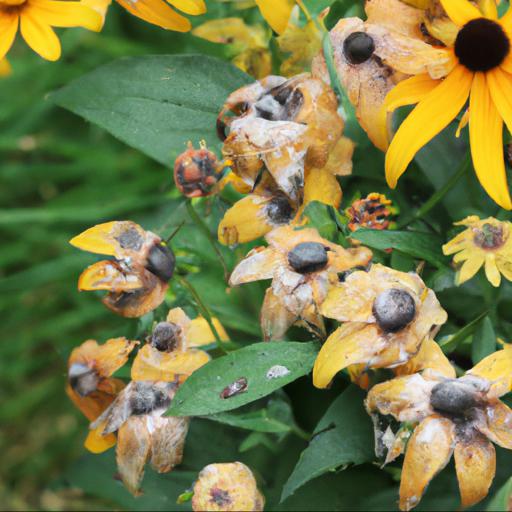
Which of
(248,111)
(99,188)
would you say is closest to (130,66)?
(248,111)

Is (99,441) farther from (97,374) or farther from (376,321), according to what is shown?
(376,321)

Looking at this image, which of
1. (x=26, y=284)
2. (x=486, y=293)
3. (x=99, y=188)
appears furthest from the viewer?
(x=99, y=188)

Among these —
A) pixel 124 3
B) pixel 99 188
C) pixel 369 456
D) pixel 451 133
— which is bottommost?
pixel 99 188

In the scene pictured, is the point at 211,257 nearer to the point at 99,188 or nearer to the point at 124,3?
the point at 124,3

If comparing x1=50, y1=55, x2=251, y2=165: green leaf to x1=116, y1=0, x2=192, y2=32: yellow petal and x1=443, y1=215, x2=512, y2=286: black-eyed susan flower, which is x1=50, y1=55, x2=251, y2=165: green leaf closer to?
x1=116, y1=0, x2=192, y2=32: yellow petal

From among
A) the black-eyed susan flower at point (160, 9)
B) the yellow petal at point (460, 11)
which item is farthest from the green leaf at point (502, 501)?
the black-eyed susan flower at point (160, 9)

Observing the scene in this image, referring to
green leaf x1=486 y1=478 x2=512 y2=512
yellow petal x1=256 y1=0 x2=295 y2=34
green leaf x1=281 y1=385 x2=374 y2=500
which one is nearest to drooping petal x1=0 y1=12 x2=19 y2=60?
yellow petal x1=256 y1=0 x2=295 y2=34

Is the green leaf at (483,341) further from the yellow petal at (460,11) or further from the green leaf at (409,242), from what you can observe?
the yellow petal at (460,11)
